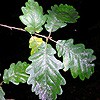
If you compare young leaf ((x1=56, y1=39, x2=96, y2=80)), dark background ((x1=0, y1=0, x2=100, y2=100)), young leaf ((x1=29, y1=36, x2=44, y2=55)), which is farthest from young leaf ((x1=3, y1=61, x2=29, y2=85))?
dark background ((x1=0, y1=0, x2=100, y2=100))

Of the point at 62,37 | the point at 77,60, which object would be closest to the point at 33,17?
the point at 77,60

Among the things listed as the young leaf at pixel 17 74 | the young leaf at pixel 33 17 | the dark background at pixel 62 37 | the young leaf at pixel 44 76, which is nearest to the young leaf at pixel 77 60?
the young leaf at pixel 44 76

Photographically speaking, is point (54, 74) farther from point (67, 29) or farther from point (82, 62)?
point (67, 29)

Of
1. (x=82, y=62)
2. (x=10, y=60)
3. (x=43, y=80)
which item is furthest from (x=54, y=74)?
(x=10, y=60)

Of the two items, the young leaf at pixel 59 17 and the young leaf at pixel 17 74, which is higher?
the young leaf at pixel 59 17

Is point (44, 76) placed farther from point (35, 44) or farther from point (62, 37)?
point (62, 37)

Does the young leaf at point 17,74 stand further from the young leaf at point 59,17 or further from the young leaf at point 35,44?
the young leaf at point 59,17
